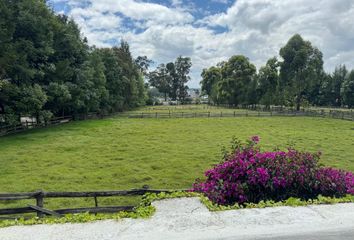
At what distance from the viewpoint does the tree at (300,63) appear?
50.7 metres

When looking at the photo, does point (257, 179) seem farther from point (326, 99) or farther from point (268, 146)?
point (326, 99)

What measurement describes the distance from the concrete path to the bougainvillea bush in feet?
2.56

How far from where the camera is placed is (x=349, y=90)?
68.4m

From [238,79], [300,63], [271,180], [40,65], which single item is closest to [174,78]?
[238,79]

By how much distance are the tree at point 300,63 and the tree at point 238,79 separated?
12475 millimetres

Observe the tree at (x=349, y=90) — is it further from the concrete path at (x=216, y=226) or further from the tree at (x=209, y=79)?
the concrete path at (x=216, y=226)

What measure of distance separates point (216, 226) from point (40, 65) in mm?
27343

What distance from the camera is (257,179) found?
7.23 meters

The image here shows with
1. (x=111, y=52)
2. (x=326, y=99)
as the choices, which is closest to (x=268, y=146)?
(x=111, y=52)

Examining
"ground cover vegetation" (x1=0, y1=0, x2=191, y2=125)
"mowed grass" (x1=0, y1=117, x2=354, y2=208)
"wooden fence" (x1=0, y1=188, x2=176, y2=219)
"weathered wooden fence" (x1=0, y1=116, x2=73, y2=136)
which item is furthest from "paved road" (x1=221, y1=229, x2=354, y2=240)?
"weathered wooden fence" (x1=0, y1=116, x2=73, y2=136)

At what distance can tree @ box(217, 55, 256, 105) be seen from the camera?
6650cm

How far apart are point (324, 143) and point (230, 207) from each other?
17.3 metres

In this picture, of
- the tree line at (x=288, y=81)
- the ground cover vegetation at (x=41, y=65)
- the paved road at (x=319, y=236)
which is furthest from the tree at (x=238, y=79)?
the paved road at (x=319, y=236)

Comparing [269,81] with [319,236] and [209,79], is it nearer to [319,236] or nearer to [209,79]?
[209,79]
